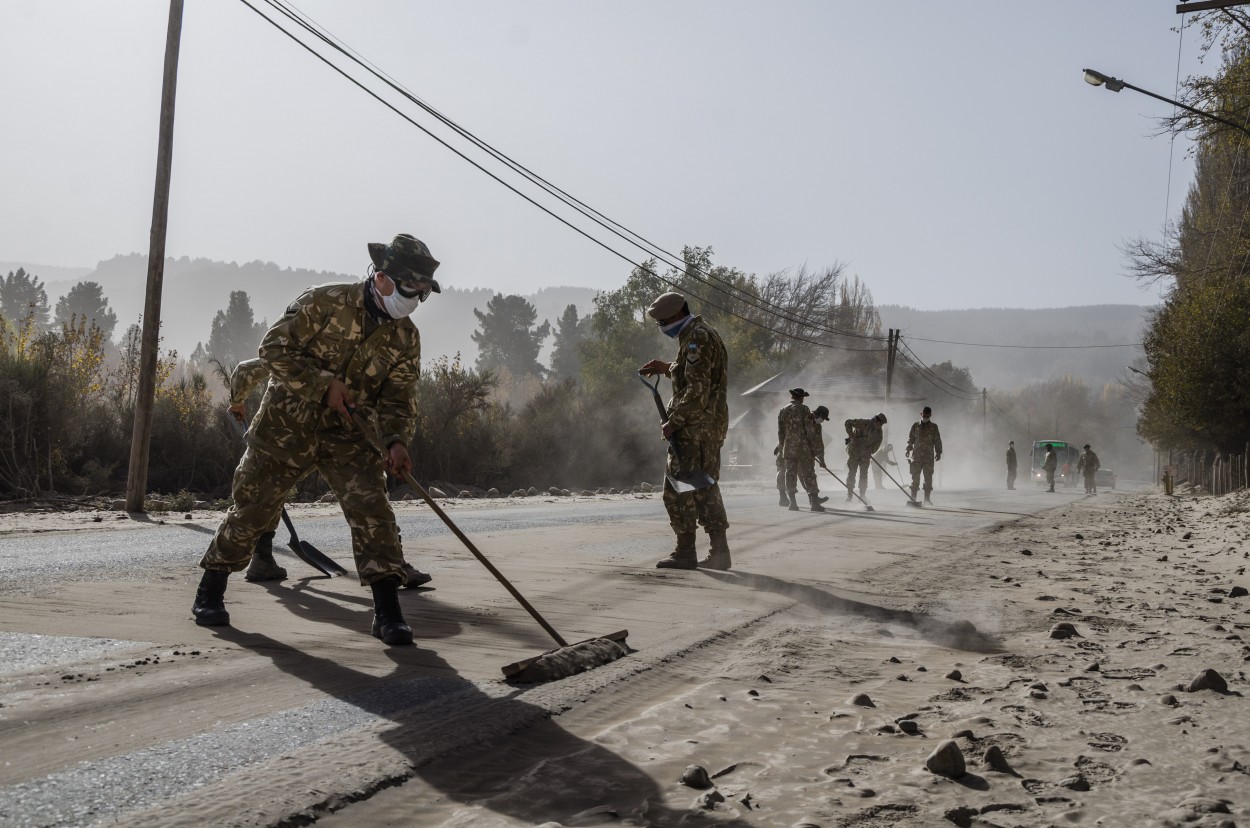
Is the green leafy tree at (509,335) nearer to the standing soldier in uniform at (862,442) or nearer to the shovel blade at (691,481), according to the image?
the standing soldier in uniform at (862,442)

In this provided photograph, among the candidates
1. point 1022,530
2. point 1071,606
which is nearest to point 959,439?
point 1022,530

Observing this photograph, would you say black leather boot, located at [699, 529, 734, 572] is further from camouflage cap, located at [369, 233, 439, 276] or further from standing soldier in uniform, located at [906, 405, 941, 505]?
standing soldier in uniform, located at [906, 405, 941, 505]

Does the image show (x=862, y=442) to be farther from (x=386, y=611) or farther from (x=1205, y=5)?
(x=386, y=611)

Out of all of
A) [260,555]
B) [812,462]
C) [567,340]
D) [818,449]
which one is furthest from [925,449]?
[567,340]

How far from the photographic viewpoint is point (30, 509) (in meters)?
15.6

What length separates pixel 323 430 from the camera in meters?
4.83

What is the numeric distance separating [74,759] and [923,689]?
2.92 metres

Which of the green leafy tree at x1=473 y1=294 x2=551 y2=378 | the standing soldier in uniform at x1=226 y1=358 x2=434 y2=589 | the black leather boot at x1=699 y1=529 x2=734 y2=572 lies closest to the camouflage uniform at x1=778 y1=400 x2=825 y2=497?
the black leather boot at x1=699 y1=529 x2=734 y2=572

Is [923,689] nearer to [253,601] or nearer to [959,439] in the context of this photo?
[253,601]

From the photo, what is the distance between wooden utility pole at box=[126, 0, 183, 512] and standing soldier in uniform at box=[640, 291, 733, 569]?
8.36m

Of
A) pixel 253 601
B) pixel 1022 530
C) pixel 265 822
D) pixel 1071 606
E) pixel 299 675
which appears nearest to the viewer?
pixel 265 822

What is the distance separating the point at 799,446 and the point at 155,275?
9960mm

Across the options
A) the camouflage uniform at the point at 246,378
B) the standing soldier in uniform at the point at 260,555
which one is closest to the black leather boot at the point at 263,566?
the standing soldier in uniform at the point at 260,555

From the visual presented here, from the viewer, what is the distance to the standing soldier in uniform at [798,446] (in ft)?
59.4
